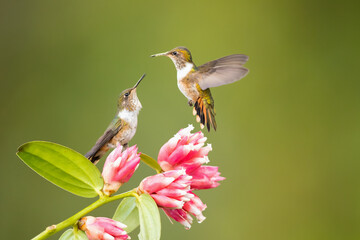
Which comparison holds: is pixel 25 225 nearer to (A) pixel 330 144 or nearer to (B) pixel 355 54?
(A) pixel 330 144

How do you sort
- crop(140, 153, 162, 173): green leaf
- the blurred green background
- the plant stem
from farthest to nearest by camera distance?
1. the blurred green background
2. crop(140, 153, 162, 173): green leaf
3. the plant stem

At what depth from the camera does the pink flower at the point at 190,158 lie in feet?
1.95

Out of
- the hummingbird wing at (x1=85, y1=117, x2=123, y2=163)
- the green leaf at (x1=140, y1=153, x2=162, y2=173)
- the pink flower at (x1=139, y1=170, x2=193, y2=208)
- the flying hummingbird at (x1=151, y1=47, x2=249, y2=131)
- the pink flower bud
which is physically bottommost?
the pink flower at (x1=139, y1=170, x2=193, y2=208)

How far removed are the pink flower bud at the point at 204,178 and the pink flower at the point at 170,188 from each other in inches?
1.4

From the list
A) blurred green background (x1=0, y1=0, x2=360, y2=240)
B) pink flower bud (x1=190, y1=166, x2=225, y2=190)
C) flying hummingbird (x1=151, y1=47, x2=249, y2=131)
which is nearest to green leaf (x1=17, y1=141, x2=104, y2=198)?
pink flower bud (x1=190, y1=166, x2=225, y2=190)

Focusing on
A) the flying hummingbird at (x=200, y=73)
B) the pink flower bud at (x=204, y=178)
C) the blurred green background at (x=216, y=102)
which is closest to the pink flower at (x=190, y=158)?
the pink flower bud at (x=204, y=178)

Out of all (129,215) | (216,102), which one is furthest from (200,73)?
(216,102)

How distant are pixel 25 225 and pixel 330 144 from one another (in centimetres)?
157

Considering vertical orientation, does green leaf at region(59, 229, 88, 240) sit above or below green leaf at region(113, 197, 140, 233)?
below

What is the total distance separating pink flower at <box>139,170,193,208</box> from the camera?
0.55 m

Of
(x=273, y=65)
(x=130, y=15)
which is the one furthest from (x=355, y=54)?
(x=130, y=15)

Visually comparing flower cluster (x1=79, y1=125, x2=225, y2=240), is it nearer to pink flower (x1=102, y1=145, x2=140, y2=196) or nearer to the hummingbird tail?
pink flower (x1=102, y1=145, x2=140, y2=196)

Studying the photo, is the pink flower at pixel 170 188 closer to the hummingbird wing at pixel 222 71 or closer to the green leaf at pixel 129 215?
the green leaf at pixel 129 215

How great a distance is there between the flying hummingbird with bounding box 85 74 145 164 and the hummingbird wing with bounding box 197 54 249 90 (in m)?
0.20
